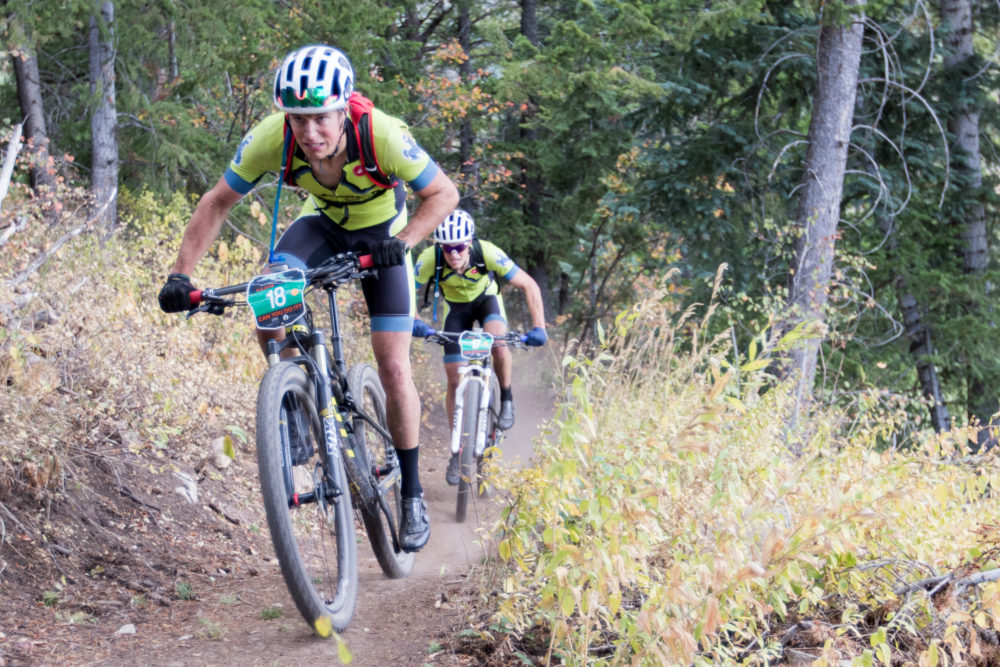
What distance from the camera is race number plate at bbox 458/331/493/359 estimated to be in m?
7.33

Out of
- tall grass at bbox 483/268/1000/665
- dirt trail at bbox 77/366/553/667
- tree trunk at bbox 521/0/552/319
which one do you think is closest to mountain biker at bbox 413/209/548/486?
dirt trail at bbox 77/366/553/667

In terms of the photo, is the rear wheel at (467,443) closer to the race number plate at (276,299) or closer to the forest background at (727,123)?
the race number plate at (276,299)

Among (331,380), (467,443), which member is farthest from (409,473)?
(467,443)

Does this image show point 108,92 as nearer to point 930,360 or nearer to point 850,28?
point 850,28

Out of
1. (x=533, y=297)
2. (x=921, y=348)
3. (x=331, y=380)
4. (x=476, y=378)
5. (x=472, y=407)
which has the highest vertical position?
(x=331, y=380)

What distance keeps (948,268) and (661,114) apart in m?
4.95

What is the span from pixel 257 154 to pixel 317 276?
2.56 feet

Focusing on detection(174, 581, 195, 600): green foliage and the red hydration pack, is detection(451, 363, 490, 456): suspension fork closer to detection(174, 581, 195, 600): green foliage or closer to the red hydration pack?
detection(174, 581, 195, 600): green foliage

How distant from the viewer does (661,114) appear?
13711mm

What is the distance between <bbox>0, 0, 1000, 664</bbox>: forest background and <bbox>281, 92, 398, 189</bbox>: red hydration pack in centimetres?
519

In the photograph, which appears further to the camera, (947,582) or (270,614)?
(270,614)

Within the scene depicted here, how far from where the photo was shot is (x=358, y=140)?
13.5 ft

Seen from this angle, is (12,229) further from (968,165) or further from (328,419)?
(968,165)

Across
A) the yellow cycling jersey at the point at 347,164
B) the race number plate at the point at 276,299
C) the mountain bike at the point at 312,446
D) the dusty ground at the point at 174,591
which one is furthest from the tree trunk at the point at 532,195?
the race number plate at the point at 276,299
